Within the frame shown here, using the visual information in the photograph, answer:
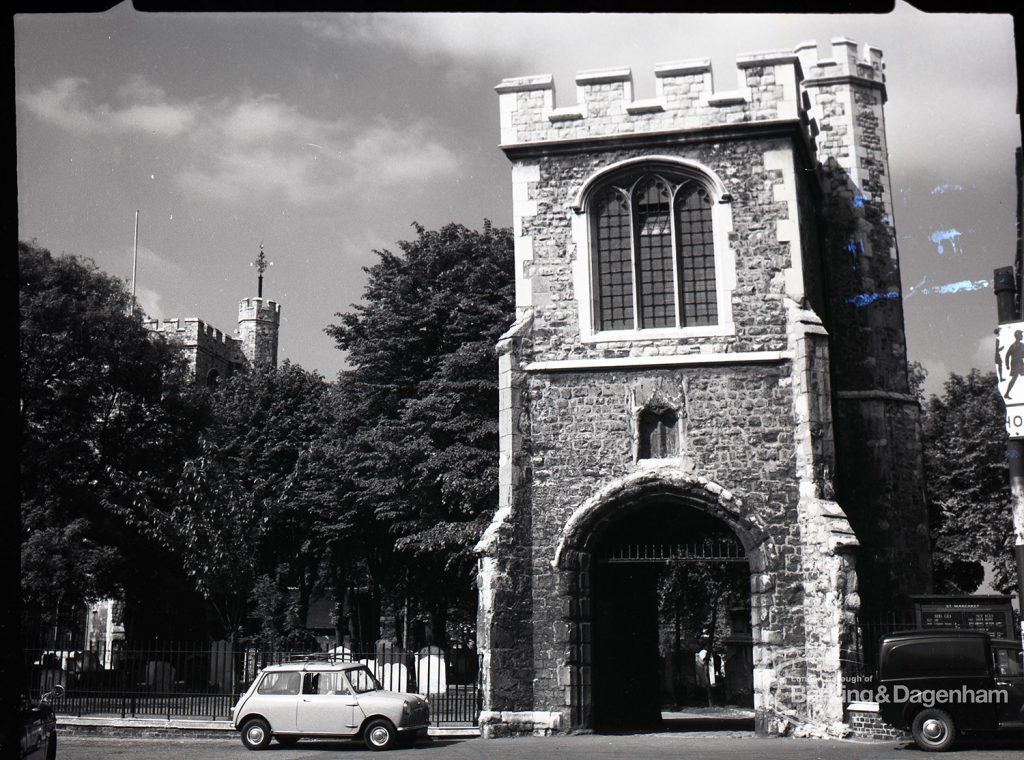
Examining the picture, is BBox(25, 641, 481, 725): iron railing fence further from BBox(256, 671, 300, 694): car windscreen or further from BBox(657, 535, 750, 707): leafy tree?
BBox(657, 535, 750, 707): leafy tree

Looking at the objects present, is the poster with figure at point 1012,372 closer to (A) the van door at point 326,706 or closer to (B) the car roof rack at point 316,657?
(A) the van door at point 326,706

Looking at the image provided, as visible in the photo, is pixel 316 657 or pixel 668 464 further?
pixel 316 657

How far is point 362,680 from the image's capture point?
17.5 meters

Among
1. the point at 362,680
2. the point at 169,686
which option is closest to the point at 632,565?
the point at 362,680

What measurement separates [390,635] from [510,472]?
96.1 feet

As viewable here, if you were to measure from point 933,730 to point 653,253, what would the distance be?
8.72 meters

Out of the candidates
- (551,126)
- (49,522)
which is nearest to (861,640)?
(551,126)

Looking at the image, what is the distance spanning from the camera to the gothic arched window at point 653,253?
60.0 ft

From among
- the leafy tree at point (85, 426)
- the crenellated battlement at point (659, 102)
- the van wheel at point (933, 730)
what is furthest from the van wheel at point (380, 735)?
the leafy tree at point (85, 426)

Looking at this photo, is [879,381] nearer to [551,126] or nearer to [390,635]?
[551,126]

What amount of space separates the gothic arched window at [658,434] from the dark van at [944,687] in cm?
447

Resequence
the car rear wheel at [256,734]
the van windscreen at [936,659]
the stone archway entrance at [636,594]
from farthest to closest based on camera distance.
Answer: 1. the stone archway entrance at [636,594]
2. the car rear wheel at [256,734]
3. the van windscreen at [936,659]

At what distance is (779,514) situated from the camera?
17.2 metres

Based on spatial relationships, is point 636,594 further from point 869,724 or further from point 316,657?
point 316,657
